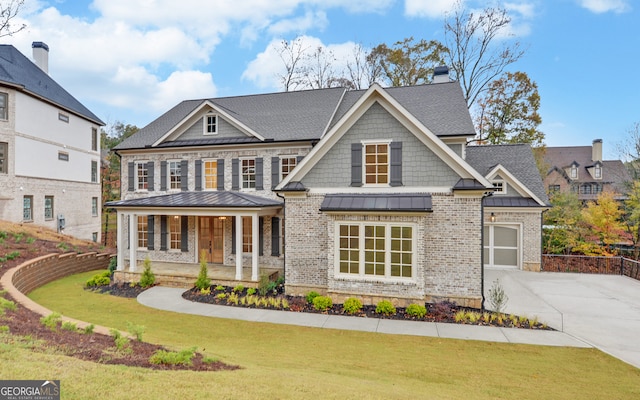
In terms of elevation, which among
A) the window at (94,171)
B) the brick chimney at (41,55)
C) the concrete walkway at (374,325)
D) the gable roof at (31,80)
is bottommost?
the concrete walkway at (374,325)

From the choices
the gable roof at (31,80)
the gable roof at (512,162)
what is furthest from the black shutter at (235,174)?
the gable roof at (31,80)

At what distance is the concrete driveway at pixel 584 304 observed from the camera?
7686 millimetres

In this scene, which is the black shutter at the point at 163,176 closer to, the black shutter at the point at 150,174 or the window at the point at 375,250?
the black shutter at the point at 150,174

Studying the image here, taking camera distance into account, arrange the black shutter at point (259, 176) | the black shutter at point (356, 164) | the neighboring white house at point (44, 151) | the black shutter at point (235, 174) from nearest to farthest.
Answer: the black shutter at point (356, 164), the black shutter at point (259, 176), the black shutter at point (235, 174), the neighboring white house at point (44, 151)

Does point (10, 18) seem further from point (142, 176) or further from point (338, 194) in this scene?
point (338, 194)

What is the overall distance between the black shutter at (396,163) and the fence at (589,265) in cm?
1099

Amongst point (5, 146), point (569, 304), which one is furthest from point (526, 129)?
point (5, 146)

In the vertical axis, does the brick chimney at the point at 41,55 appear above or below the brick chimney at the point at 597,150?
above

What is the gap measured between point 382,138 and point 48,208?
77.9ft

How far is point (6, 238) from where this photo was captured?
49.1 feet

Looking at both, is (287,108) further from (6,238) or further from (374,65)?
(6,238)

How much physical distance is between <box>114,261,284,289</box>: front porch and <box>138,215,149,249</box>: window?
1.93 metres

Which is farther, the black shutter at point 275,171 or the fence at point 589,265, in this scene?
the fence at point 589,265

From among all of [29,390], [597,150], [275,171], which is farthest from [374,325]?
[597,150]
